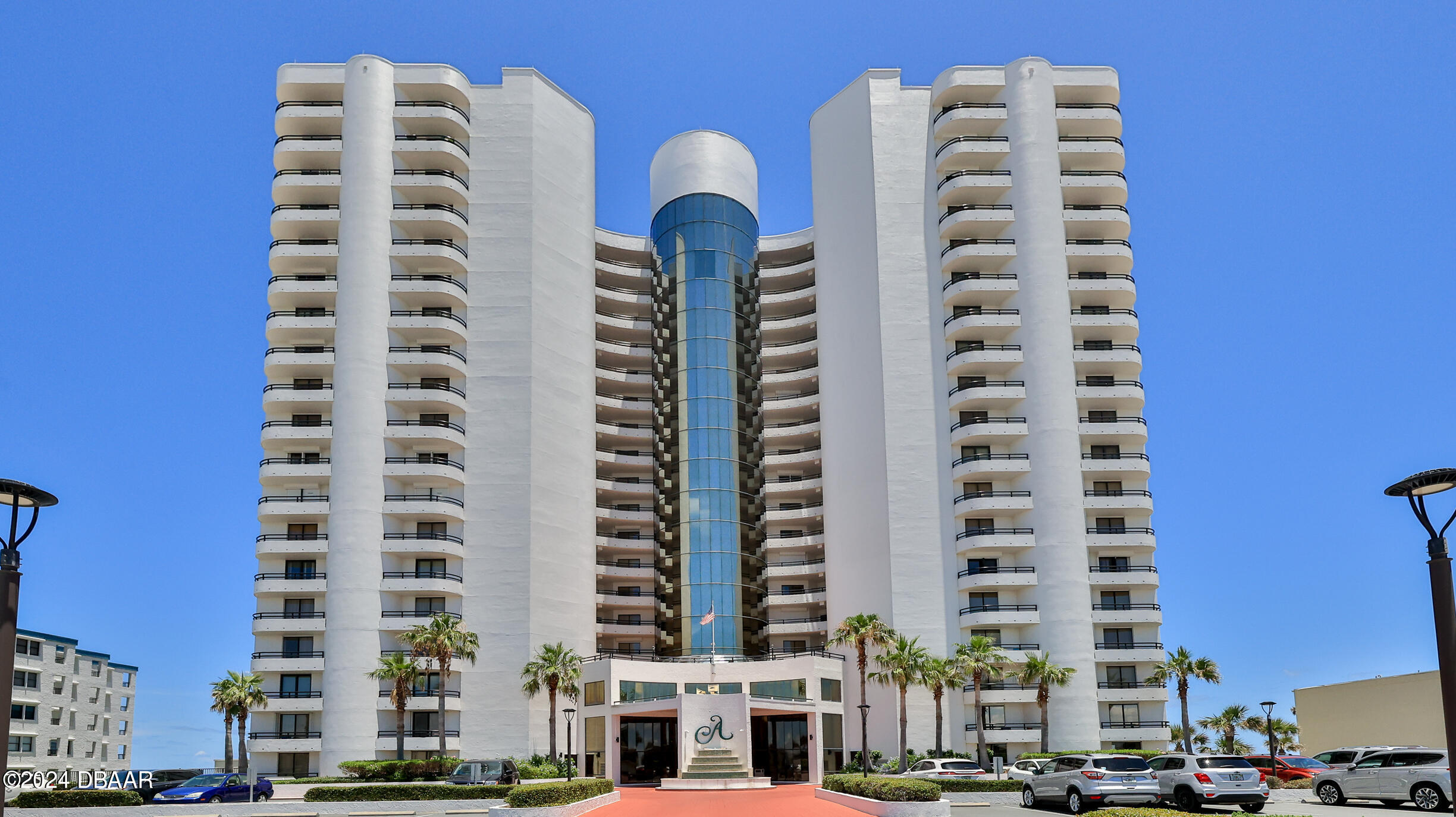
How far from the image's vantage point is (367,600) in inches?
3147

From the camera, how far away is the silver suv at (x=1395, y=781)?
126 feet

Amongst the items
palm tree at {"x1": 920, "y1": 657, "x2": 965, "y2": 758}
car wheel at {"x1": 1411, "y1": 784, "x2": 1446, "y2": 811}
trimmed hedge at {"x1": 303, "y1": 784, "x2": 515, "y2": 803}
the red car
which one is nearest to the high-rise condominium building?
palm tree at {"x1": 920, "y1": 657, "x2": 965, "y2": 758}

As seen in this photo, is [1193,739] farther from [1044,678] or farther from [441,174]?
[441,174]

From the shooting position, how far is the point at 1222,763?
39594mm

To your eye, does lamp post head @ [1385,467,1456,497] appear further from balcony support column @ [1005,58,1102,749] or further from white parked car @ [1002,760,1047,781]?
balcony support column @ [1005,58,1102,749]

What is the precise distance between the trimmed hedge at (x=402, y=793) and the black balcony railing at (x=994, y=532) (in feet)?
143

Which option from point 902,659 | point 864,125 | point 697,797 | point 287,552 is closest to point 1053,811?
point 697,797

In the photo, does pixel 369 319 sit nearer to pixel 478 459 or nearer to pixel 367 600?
pixel 478 459

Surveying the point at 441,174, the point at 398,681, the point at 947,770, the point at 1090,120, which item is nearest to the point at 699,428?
the point at 441,174

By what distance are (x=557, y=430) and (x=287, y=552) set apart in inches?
866

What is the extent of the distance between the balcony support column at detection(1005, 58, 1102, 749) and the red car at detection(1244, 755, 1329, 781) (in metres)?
18.0

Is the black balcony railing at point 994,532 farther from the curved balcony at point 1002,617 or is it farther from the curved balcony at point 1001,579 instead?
the curved balcony at point 1002,617

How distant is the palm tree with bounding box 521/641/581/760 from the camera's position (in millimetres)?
76312

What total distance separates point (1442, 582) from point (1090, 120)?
78.8 m
